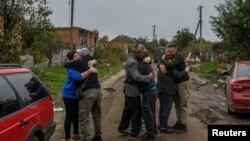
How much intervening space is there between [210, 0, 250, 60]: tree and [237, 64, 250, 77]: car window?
10768 mm

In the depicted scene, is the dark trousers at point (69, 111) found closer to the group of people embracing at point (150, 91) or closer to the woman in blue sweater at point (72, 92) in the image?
the woman in blue sweater at point (72, 92)

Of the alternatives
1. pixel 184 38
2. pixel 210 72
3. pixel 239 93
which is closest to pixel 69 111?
pixel 239 93

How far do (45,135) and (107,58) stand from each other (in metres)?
50.6

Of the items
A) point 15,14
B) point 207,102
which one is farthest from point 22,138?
point 207,102

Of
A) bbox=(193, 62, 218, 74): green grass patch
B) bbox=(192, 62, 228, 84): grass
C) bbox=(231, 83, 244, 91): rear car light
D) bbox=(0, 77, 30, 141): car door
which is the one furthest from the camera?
bbox=(193, 62, 218, 74): green grass patch

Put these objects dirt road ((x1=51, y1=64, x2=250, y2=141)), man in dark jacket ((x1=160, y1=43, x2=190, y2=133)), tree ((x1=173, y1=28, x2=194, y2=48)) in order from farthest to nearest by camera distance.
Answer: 1. tree ((x1=173, y1=28, x2=194, y2=48))
2. man in dark jacket ((x1=160, y1=43, x2=190, y2=133))
3. dirt road ((x1=51, y1=64, x2=250, y2=141))

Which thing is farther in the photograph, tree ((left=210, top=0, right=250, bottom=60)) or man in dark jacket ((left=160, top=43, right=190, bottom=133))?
tree ((left=210, top=0, right=250, bottom=60))

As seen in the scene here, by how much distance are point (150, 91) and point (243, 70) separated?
4.45 meters

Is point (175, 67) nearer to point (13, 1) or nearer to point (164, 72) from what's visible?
point (164, 72)

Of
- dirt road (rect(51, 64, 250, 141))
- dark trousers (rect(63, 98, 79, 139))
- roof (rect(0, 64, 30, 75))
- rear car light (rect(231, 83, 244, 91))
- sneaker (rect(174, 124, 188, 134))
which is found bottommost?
dirt road (rect(51, 64, 250, 141))

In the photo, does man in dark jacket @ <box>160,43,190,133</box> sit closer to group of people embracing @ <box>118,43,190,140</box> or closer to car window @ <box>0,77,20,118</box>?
group of people embracing @ <box>118,43,190,140</box>

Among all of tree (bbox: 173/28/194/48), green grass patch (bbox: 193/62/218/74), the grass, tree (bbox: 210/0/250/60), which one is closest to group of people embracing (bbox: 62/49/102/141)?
tree (bbox: 210/0/250/60)

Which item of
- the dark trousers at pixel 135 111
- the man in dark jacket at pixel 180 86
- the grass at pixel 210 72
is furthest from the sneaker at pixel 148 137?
the grass at pixel 210 72

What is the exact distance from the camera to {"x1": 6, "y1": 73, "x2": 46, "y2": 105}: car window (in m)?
7.25
